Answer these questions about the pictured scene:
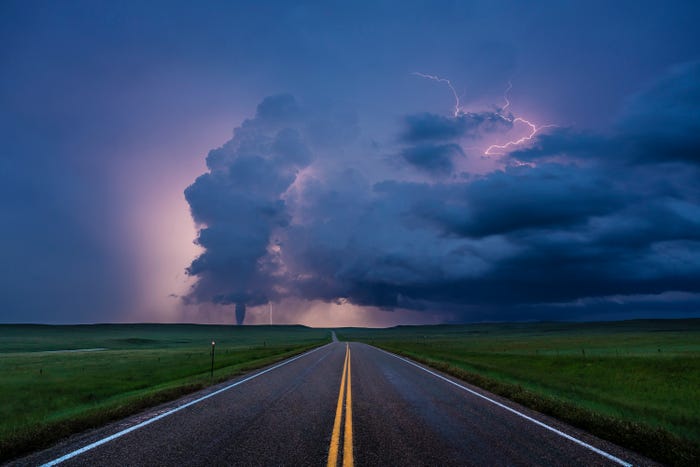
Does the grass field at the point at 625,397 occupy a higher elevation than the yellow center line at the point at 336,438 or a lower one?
lower

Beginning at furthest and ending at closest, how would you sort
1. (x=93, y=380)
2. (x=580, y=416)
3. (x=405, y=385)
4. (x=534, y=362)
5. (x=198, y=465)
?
(x=534, y=362), (x=93, y=380), (x=405, y=385), (x=580, y=416), (x=198, y=465)

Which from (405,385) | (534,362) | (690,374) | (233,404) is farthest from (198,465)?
(534,362)

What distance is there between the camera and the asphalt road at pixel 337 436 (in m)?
6.55

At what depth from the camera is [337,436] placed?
7840mm

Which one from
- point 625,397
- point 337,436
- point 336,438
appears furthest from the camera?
point 625,397

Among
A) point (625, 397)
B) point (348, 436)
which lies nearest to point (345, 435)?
point (348, 436)

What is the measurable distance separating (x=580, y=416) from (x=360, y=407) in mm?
5337

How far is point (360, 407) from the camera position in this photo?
36.2 feet

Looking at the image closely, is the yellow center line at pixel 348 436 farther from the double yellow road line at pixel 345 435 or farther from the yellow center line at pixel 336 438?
the yellow center line at pixel 336 438

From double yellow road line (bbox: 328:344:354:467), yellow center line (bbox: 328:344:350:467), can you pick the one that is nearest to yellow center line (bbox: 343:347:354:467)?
double yellow road line (bbox: 328:344:354:467)

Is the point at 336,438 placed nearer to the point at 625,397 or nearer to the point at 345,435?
the point at 345,435

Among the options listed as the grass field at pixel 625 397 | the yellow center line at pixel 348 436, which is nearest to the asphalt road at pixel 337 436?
the yellow center line at pixel 348 436

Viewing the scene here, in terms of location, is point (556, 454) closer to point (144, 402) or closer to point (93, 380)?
point (144, 402)

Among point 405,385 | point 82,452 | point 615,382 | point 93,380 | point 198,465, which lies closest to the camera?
point 198,465
